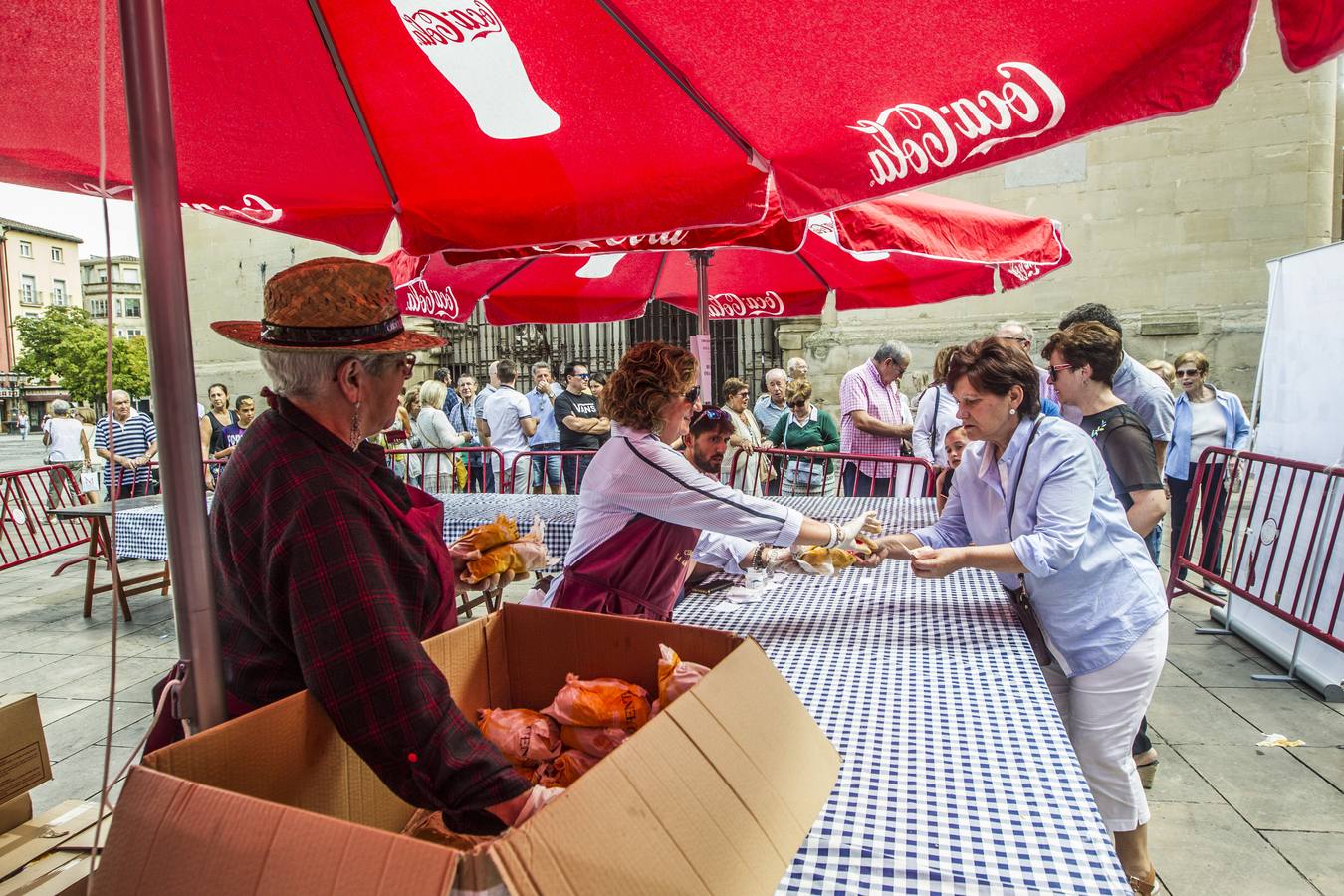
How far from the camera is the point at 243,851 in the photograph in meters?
0.99

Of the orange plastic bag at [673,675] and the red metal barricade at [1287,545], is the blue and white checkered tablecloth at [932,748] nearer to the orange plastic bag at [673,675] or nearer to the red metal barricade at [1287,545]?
the orange plastic bag at [673,675]

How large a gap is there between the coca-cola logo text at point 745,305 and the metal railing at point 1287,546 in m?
3.54

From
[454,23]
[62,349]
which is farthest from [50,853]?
[62,349]

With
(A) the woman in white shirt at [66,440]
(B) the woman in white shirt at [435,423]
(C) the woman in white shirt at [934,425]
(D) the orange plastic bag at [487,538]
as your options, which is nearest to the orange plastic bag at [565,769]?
(D) the orange plastic bag at [487,538]

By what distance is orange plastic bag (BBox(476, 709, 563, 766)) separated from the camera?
159cm

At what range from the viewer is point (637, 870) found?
102 centimetres

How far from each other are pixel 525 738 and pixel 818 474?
285 inches

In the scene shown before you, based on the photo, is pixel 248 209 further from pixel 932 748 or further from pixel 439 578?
pixel 932 748

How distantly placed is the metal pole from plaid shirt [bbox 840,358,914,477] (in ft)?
22.9

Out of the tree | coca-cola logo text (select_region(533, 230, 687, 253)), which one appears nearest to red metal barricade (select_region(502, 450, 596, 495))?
coca-cola logo text (select_region(533, 230, 687, 253))

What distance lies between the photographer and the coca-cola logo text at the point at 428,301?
5.17 meters

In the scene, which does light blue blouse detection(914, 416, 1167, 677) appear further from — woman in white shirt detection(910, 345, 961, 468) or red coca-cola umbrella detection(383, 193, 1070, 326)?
woman in white shirt detection(910, 345, 961, 468)

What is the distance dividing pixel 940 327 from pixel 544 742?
12.8m

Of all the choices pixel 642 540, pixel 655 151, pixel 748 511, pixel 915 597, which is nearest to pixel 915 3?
pixel 655 151
